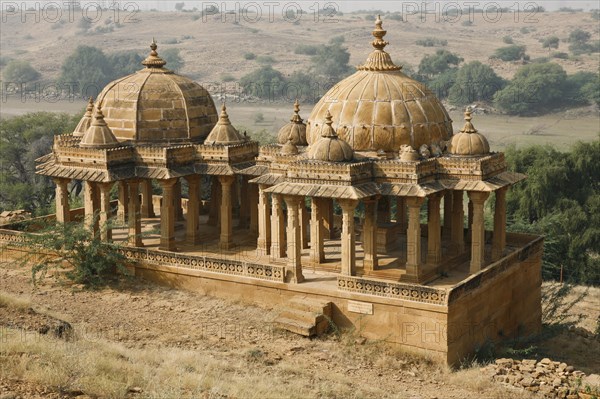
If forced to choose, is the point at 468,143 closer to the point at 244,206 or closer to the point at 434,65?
the point at 244,206

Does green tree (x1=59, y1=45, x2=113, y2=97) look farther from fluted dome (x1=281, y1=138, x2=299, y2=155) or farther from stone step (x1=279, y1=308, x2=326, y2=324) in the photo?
stone step (x1=279, y1=308, x2=326, y2=324)

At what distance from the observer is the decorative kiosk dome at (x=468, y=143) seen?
1001 inches

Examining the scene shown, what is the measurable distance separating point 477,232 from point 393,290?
3.73m

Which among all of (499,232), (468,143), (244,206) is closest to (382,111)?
(468,143)

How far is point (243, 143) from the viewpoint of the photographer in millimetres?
29672

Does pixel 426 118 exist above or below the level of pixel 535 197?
above

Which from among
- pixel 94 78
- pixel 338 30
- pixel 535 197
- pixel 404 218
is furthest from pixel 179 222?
pixel 338 30

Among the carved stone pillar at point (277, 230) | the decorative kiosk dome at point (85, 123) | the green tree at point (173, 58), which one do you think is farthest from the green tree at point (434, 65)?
the carved stone pillar at point (277, 230)

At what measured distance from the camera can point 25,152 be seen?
5597 centimetres

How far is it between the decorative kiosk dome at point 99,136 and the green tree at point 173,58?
90.1m

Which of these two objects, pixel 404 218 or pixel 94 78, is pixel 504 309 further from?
pixel 94 78

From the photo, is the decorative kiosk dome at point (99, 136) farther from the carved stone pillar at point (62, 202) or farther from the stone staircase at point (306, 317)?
the stone staircase at point (306, 317)

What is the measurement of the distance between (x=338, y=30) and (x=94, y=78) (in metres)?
68.6

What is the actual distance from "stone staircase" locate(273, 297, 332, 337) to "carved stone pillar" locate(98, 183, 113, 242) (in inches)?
267
